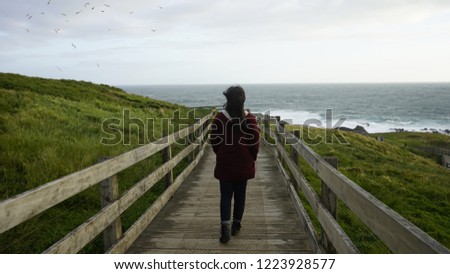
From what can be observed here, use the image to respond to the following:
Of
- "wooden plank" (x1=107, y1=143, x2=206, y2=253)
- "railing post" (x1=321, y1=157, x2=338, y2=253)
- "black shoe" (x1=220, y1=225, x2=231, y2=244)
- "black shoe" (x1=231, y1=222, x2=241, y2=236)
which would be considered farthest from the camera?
"black shoe" (x1=231, y1=222, x2=241, y2=236)

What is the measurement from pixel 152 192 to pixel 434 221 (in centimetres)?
615

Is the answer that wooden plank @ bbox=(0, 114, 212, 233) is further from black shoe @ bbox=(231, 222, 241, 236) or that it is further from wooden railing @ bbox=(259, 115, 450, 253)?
wooden railing @ bbox=(259, 115, 450, 253)

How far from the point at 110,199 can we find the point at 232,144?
1.59 m

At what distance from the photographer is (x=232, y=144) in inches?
180

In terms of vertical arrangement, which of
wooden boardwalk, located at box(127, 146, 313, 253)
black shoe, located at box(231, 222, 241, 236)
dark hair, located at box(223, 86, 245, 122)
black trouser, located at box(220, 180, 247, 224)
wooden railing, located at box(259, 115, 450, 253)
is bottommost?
wooden boardwalk, located at box(127, 146, 313, 253)

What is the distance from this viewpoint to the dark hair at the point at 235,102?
4465mm

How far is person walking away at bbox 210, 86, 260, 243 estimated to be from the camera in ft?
14.8

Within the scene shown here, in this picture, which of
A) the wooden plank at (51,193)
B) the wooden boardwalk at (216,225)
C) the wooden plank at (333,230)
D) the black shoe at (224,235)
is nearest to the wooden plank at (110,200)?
the wooden plank at (51,193)

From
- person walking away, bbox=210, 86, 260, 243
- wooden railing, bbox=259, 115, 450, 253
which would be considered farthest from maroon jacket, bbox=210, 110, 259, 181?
wooden railing, bbox=259, 115, 450, 253

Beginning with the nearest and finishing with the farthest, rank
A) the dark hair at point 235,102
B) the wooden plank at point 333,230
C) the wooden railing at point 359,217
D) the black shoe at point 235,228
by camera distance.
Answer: the wooden railing at point 359,217, the wooden plank at point 333,230, the dark hair at point 235,102, the black shoe at point 235,228

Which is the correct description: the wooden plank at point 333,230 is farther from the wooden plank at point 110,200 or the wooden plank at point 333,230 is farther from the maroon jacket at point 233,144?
the wooden plank at point 110,200

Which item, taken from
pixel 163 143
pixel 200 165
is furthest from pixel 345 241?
pixel 200 165
